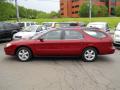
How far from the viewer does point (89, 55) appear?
10008mm

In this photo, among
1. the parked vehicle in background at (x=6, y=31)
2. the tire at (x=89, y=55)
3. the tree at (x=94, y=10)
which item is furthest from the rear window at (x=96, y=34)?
the tree at (x=94, y=10)

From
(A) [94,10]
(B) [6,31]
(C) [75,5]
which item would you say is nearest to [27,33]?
(B) [6,31]

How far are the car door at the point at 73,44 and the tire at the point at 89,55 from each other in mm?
222

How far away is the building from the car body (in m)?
106

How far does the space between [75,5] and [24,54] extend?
116m

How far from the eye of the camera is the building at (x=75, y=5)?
114 metres

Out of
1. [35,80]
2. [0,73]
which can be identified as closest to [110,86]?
[35,80]

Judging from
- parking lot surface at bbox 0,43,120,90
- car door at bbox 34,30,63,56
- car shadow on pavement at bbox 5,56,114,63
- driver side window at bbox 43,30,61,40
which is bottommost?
parking lot surface at bbox 0,43,120,90

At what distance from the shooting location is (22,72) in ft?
26.5

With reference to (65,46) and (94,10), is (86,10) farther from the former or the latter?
(65,46)

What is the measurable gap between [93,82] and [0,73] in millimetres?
3092

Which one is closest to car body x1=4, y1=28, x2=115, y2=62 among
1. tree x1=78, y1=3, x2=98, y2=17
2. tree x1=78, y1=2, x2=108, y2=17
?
tree x1=78, y1=3, x2=98, y2=17

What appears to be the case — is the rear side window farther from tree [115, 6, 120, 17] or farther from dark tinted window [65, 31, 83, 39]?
tree [115, 6, 120, 17]

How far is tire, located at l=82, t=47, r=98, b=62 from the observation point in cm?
999
